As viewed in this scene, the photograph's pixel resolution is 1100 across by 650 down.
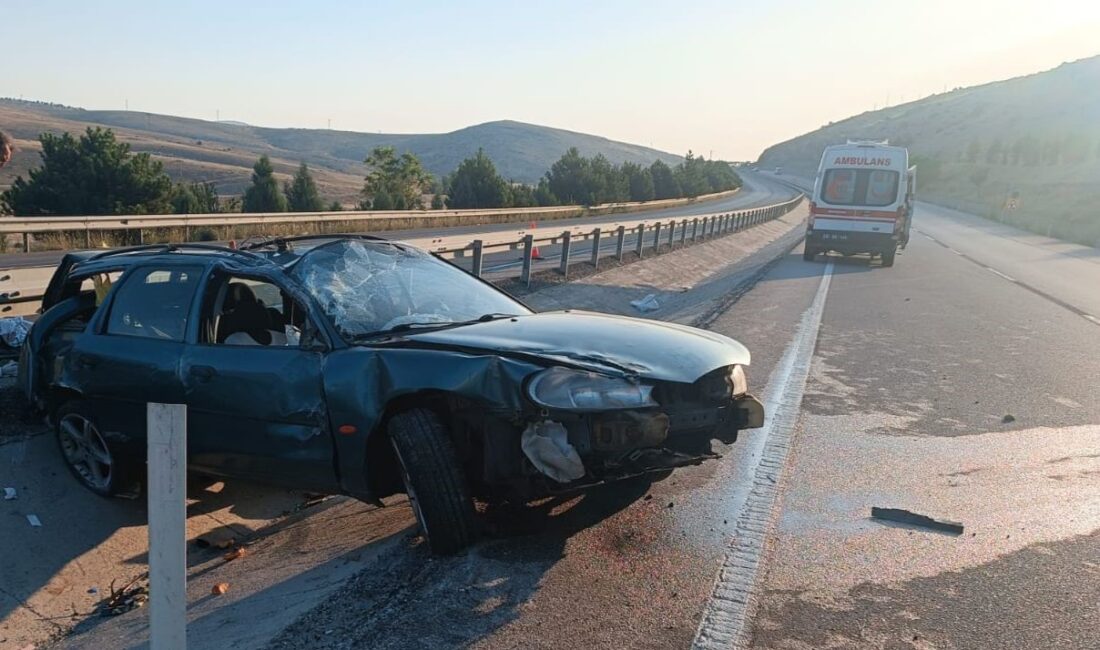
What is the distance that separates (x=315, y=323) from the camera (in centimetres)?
448

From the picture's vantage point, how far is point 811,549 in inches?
170

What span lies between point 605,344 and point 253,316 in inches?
89.9

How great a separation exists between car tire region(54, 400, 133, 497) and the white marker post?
2.66m

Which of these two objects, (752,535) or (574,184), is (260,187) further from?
(752,535)

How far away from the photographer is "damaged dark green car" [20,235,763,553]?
4.01 metres

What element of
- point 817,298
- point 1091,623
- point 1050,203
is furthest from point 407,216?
point 1050,203

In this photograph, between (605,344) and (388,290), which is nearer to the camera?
(605,344)

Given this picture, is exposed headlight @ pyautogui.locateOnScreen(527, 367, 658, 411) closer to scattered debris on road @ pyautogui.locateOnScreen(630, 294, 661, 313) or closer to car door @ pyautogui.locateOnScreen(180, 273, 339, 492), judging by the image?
car door @ pyautogui.locateOnScreen(180, 273, 339, 492)

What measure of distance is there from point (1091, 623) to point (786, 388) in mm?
4595

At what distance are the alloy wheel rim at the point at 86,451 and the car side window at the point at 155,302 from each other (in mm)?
655

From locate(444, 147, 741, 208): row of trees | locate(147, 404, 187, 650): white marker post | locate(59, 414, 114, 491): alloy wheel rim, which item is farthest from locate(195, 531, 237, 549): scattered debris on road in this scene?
locate(444, 147, 741, 208): row of trees

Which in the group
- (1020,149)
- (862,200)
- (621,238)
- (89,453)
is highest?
(1020,149)

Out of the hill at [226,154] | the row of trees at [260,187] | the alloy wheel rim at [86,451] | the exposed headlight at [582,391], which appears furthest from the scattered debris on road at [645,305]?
the hill at [226,154]

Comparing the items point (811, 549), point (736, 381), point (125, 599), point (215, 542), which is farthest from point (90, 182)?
point (811, 549)
